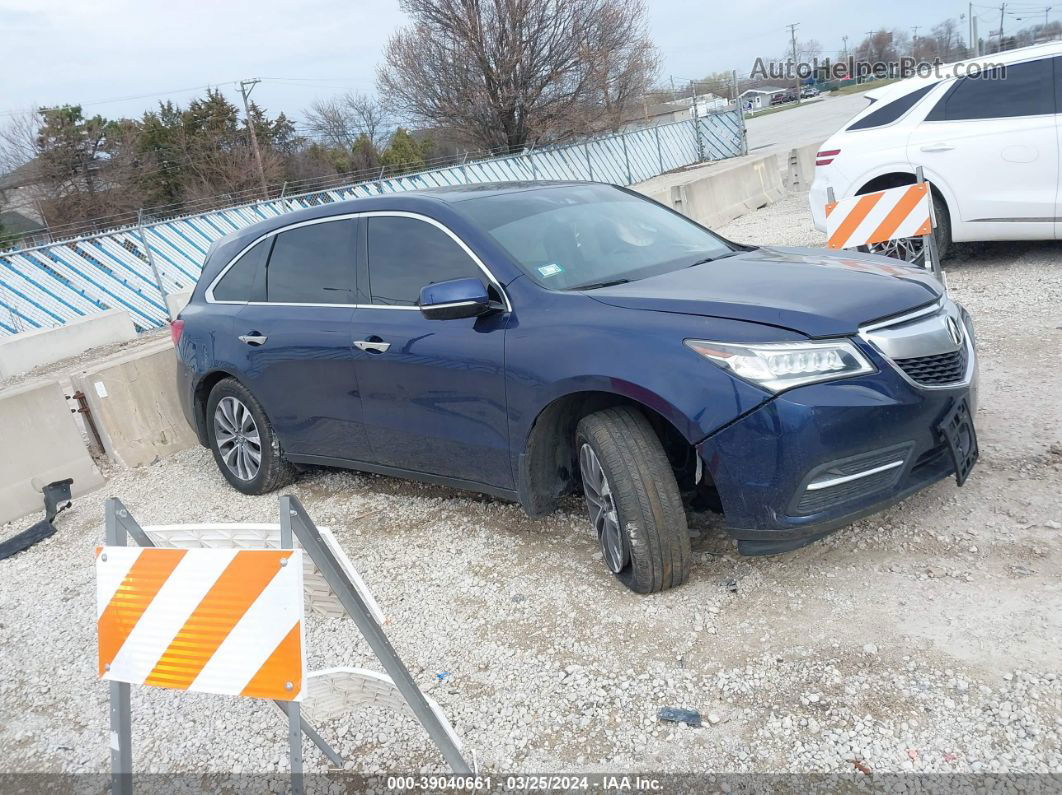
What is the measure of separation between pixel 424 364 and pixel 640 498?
52.9 inches

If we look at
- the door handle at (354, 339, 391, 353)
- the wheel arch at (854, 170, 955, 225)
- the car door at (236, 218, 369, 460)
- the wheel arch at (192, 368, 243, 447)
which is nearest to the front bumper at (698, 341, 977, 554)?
the door handle at (354, 339, 391, 353)

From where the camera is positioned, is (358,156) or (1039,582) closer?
(1039,582)

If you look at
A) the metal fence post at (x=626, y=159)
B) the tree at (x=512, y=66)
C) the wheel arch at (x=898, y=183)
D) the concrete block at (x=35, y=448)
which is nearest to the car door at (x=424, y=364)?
the concrete block at (x=35, y=448)

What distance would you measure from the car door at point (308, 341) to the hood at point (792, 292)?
160 cm

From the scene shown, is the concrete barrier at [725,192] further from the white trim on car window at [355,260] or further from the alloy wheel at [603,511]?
the alloy wheel at [603,511]

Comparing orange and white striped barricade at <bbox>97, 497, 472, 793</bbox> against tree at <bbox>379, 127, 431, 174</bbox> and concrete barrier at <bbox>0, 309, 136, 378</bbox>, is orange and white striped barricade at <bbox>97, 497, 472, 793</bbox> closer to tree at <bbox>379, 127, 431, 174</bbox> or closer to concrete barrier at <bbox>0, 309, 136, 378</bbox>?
concrete barrier at <bbox>0, 309, 136, 378</bbox>

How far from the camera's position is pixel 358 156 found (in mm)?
51250

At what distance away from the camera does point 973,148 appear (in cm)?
762

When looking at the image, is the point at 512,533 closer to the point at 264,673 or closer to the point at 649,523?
the point at 649,523

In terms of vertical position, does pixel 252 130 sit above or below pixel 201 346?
above

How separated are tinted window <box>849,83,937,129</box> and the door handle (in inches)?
238

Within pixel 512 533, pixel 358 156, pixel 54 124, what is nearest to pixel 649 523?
pixel 512 533

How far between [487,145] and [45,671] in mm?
36546

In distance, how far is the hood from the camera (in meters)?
3.29
